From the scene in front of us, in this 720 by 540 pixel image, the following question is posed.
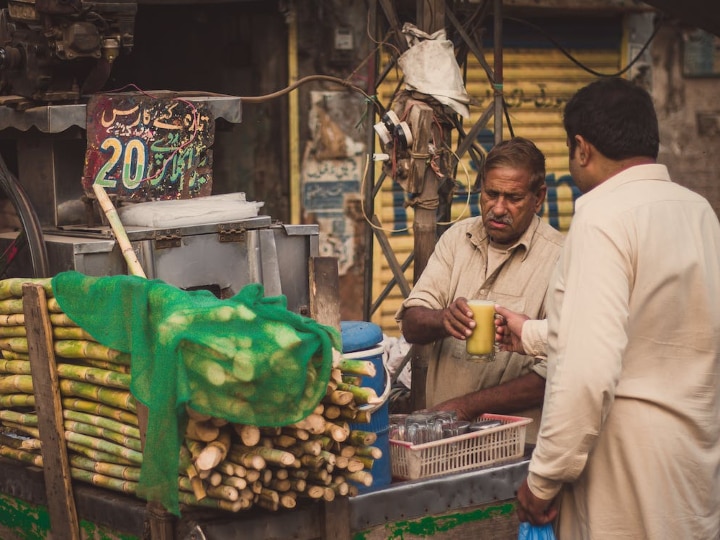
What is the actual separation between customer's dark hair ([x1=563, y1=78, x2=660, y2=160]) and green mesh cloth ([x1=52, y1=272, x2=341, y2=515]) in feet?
3.27

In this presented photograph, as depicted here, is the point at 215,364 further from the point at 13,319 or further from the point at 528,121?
the point at 528,121

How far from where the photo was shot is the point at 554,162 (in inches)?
412

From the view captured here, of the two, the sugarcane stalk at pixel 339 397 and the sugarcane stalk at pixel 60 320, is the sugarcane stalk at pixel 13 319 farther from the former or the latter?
the sugarcane stalk at pixel 339 397

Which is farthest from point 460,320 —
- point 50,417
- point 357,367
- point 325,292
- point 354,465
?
point 50,417

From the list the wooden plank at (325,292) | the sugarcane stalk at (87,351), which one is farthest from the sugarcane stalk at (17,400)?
the wooden plank at (325,292)

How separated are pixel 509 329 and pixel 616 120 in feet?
3.63

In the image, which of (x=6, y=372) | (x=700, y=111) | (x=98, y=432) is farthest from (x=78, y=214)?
(x=700, y=111)

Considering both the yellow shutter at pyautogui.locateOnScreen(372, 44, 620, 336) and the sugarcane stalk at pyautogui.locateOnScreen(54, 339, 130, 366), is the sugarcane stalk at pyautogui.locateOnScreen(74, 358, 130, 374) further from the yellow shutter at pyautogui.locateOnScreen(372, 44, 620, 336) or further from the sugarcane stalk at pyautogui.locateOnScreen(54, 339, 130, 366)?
the yellow shutter at pyautogui.locateOnScreen(372, 44, 620, 336)

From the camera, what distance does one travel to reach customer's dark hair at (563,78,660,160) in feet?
10.6

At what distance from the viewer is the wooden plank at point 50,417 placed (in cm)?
409

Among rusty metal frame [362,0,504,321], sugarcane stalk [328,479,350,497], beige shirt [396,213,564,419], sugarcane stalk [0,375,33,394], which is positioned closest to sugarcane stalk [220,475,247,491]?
sugarcane stalk [328,479,350,497]

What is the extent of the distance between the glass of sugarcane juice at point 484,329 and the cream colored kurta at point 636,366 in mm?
799

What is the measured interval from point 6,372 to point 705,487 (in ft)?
8.91

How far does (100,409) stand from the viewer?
13.0 ft
